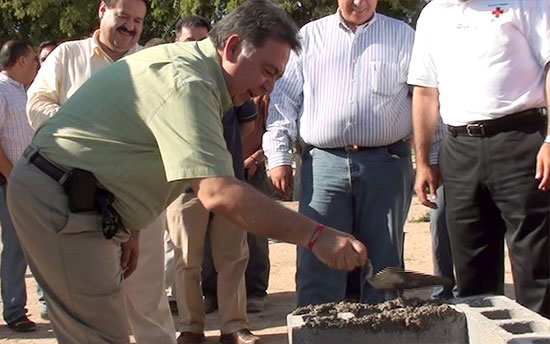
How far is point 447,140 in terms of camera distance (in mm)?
4539

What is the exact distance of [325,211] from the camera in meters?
5.00

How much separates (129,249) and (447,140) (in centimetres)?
167

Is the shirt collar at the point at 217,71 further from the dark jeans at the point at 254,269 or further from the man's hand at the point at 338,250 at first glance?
the dark jeans at the point at 254,269

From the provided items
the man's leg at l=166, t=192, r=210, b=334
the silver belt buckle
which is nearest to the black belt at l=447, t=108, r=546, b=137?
the silver belt buckle

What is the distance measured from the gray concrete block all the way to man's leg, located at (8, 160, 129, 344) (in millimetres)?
704

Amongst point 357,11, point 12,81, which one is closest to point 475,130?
point 357,11

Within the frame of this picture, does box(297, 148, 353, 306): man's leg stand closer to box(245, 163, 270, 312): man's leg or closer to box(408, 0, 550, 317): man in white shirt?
box(408, 0, 550, 317): man in white shirt

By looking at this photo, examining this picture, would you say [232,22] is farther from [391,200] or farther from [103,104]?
[391,200]

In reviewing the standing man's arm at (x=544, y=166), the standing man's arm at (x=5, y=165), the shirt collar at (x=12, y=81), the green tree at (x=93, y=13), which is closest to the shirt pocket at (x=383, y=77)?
the standing man's arm at (x=544, y=166)

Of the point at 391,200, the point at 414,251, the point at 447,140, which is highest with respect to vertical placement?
the point at 447,140

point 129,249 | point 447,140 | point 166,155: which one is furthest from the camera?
point 447,140

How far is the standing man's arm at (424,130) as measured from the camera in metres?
4.74

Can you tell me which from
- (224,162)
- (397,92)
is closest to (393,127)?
(397,92)

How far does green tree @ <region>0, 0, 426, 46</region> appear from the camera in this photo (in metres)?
16.6
